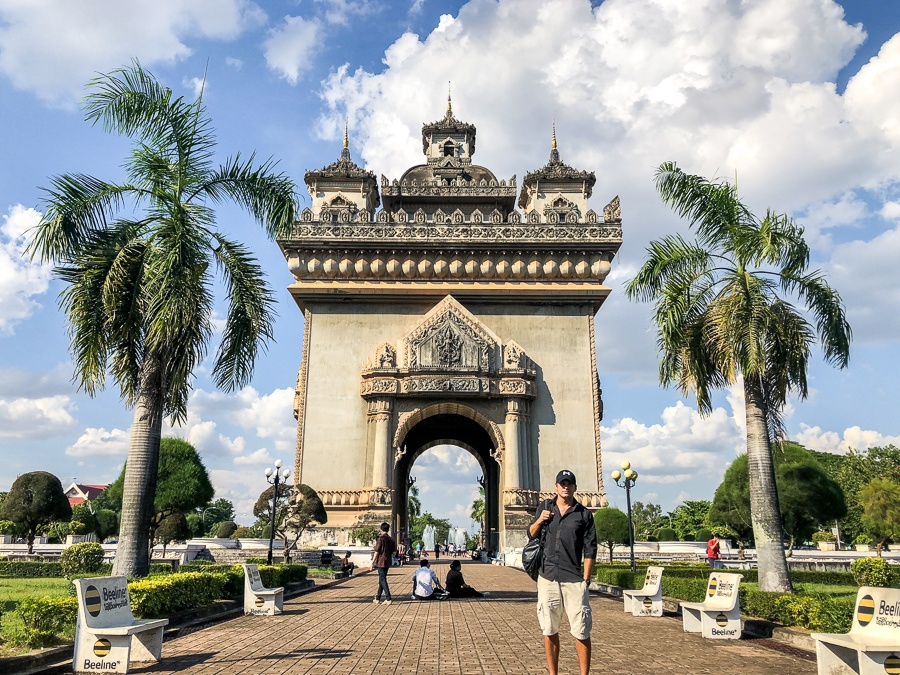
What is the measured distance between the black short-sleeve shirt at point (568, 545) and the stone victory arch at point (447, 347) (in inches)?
954

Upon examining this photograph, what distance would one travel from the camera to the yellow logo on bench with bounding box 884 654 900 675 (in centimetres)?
627

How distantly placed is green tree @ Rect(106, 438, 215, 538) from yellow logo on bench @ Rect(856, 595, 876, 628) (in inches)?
1042

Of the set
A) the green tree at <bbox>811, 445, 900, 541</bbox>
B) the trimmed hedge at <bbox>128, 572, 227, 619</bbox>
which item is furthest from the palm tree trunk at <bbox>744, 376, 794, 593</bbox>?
the green tree at <bbox>811, 445, 900, 541</bbox>

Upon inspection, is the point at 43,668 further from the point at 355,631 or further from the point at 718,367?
the point at 718,367

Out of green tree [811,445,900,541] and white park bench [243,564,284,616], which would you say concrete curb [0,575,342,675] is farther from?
green tree [811,445,900,541]

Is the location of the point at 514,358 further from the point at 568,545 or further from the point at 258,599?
the point at 568,545

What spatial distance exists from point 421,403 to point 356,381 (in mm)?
3296

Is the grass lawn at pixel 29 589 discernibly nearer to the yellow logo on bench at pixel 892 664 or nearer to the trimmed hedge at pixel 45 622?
the trimmed hedge at pixel 45 622

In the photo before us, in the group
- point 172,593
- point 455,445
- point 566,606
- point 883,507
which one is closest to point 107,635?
point 172,593

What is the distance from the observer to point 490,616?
12.3 m

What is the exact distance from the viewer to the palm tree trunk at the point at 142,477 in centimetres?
1068

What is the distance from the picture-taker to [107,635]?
711 centimetres

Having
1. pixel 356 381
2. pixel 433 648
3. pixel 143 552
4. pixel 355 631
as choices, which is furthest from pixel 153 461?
pixel 356 381

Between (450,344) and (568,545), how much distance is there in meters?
25.4
